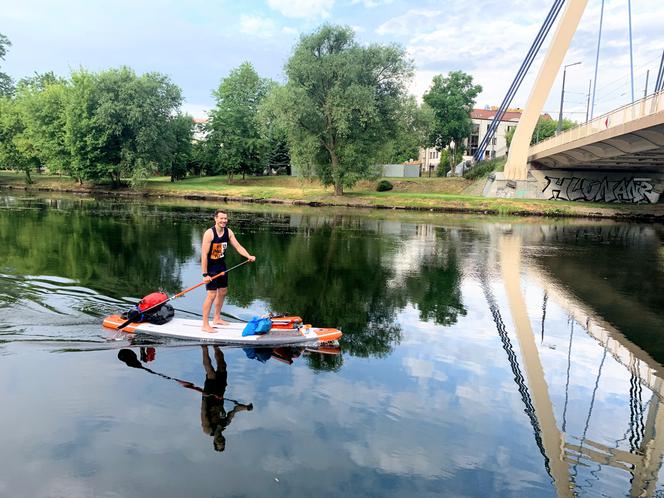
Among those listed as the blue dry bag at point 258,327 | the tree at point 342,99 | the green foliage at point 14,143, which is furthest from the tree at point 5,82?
the blue dry bag at point 258,327

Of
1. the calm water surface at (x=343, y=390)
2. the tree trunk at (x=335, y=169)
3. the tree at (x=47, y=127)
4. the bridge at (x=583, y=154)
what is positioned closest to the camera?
the calm water surface at (x=343, y=390)

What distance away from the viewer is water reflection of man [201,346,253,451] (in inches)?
232

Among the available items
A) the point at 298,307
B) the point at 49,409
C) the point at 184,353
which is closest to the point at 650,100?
the point at 298,307

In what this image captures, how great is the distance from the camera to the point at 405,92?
48188mm

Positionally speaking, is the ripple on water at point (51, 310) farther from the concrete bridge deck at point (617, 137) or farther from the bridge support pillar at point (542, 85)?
the bridge support pillar at point (542, 85)

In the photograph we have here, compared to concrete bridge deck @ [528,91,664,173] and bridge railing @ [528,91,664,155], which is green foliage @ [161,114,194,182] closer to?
concrete bridge deck @ [528,91,664,173]

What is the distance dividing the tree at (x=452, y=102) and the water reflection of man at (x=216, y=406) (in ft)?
235

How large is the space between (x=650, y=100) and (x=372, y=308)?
20.3 meters

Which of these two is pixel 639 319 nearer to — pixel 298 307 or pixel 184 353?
pixel 298 307

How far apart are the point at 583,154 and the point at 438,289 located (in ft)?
100

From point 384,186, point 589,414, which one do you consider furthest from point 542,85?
point 589,414

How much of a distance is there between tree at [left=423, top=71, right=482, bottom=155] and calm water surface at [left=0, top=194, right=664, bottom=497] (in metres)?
63.0

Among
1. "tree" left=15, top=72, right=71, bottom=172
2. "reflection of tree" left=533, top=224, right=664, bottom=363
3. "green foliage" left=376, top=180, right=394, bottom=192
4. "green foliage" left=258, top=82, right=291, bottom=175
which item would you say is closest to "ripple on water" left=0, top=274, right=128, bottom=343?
"reflection of tree" left=533, top=224, right=664, bottom=363

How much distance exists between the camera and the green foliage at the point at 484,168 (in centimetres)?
5647
